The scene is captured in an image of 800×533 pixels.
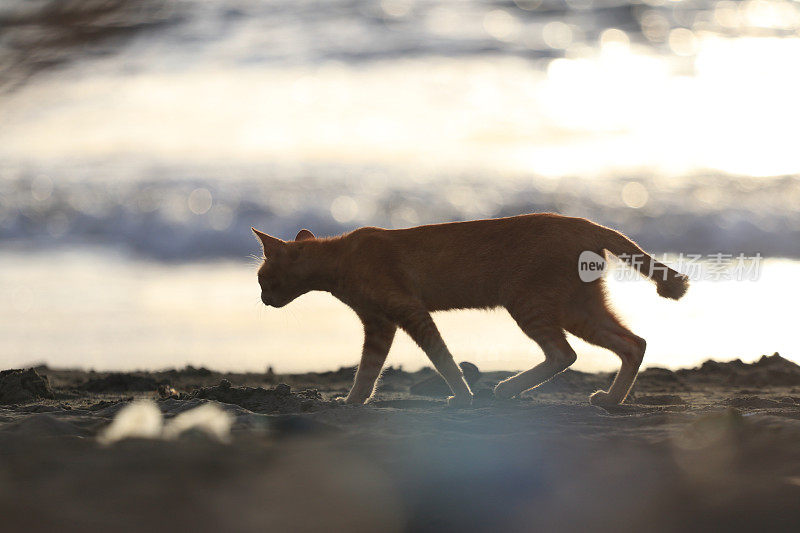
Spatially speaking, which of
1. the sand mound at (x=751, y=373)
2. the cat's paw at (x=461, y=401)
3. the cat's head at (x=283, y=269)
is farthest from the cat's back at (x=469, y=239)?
the sand mound at (x=751, y=373)

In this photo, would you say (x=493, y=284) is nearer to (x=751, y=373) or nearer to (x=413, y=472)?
(x=413, y=472)

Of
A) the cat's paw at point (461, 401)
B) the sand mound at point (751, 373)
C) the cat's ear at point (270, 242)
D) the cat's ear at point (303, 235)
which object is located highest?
the cat's ear at point (303, 235)

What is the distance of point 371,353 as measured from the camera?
6445mm

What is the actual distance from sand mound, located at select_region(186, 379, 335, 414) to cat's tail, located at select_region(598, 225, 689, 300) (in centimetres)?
244

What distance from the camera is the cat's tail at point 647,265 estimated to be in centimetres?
601

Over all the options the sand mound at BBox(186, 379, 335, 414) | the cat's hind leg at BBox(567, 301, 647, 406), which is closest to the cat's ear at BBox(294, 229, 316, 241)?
Answer: the sand mound at BBox(186, 379, 335, 414)

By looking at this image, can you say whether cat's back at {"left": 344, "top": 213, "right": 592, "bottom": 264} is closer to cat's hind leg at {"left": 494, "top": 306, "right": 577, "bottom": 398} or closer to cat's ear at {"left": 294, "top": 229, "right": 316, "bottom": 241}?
cat's hind leg at {"left": 494, "top": 306, "right": 577, "bottom": 398}

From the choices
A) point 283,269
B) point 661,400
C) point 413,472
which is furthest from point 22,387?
point 661,400

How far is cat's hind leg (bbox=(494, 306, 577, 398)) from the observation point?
5.82 metres

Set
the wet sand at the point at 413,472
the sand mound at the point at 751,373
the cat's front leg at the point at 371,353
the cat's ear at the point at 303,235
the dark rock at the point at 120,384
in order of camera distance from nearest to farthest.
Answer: the wet sand at the point at 413,472
the cat's front leg at the point at 371,353
the cat's ear at the point at 303,235
the dark rock at the point at 120,384
the sand mound at the point at 751,373

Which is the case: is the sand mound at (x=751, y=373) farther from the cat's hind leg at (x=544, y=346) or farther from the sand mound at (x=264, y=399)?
the sand mound at (x=264, y=399)

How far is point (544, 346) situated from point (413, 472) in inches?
104

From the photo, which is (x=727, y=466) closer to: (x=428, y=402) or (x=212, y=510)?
(x=212, y=510)

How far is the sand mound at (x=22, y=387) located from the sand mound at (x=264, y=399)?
164 cm
